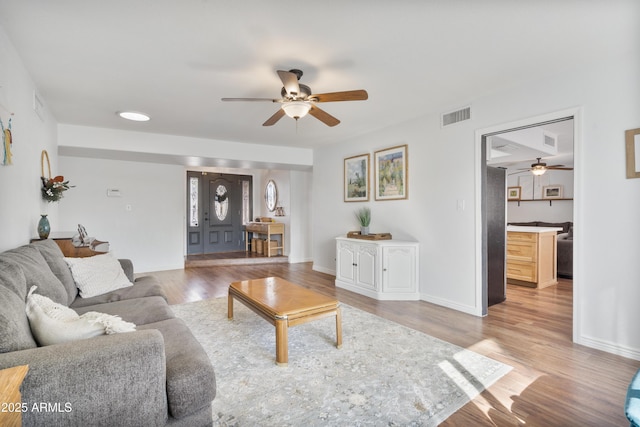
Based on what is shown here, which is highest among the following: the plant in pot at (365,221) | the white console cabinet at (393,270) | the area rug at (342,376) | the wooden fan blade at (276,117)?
the wooden fan blade at (276,117)

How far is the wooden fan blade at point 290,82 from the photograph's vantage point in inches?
91.5

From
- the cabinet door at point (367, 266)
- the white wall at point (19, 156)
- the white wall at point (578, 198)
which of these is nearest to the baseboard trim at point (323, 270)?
the cabinet door at point (367, 266)

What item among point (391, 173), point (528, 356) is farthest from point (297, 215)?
point (528, 356)

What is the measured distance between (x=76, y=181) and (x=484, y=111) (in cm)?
633

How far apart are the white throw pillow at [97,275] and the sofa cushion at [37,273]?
0.32 m

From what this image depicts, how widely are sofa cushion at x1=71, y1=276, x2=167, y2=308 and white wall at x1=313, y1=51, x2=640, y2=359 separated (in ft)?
10.1

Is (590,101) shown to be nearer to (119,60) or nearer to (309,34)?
(309,34)

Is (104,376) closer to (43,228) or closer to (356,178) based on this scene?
(43,228)

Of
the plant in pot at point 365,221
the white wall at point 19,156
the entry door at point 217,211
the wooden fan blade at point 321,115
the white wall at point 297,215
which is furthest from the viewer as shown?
the entry door at point 217,211

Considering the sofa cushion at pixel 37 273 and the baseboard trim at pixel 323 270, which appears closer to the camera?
the sofa cushion at pixel 37 273

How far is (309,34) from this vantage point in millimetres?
2209

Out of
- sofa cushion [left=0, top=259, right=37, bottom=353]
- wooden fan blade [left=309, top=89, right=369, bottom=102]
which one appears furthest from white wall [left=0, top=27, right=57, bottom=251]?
wooden fan blade [left=309, top=89, right=369, bottom=102]

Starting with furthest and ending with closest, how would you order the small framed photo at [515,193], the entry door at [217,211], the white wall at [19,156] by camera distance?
the small framed photo at [515,193] < the entry door at [217,211] < the white wall at [19,156]

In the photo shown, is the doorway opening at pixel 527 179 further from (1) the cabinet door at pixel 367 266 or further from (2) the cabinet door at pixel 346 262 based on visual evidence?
(2) the cabinet door at pixel 346 262
